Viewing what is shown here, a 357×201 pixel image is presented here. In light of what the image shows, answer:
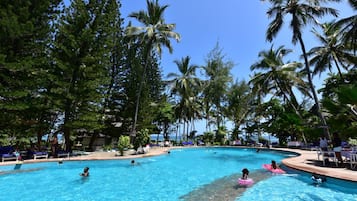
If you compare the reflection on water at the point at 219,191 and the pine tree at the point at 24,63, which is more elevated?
the pine tree at the point at 24,63

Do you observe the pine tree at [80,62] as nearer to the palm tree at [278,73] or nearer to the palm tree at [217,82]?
the palm tree at [278,73]

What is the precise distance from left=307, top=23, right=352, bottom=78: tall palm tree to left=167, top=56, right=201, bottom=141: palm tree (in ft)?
45.3

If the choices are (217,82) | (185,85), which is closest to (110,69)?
(185,85)

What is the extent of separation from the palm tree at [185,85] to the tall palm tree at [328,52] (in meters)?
13.8

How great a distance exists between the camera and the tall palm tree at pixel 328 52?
1720cm

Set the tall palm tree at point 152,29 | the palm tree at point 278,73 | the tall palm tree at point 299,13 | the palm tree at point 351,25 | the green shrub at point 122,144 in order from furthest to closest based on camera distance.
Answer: the tall palm tree at point 152,29 → the palm tree at point 278,73 → the green shrub at point 122,144 → the tall palm tree at point 299,13 → the palm tree at point 351,25

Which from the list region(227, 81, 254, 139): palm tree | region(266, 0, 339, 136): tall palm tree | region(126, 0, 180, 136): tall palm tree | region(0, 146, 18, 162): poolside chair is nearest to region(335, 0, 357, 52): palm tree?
region(266, 0, 339, 136): tall palm tree

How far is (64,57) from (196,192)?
13132mm

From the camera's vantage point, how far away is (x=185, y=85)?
90.5ft

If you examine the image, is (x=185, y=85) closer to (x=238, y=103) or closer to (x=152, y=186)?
(x=238, y=103)

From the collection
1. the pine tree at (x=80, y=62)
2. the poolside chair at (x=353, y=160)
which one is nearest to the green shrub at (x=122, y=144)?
the pine tree at (x=80, y=62)

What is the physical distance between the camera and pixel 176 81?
1120 inches

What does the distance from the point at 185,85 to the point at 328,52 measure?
49.6 ft

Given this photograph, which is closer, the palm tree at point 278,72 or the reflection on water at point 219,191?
the reflection on water at point 219,191
